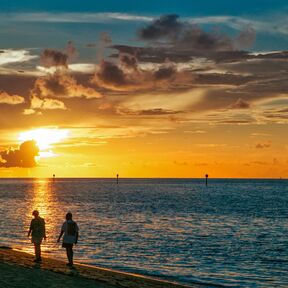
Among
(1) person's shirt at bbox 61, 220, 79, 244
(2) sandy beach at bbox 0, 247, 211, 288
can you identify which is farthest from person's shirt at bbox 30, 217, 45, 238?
(1) person's shirt at bbox 61, 220, 79, 244

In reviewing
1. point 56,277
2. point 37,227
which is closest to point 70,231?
point 37,227

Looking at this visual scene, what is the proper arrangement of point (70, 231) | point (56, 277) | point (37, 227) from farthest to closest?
point (37, 227) < point (70, 231) < point (56, 277)

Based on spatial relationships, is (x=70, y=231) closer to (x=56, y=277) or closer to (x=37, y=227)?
(x=37, y=227)

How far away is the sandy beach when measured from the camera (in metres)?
23.3

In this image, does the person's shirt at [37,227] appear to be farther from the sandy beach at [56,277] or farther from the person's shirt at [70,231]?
the person's shirt at [70,231]

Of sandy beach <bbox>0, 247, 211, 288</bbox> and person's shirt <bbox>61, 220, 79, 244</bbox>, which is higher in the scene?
person's shirt <bbox>61, 220, 79, 244</bbox>

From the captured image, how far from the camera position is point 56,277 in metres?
25.2

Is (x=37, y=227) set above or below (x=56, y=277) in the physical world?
above

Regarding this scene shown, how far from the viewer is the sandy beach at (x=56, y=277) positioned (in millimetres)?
23328

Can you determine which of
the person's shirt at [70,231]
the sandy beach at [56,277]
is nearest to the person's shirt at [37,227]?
the sandy beach at [56,277]

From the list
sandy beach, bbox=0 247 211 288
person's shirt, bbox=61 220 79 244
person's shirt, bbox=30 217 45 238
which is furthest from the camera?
person's shirt, bbox=30 217 45 238

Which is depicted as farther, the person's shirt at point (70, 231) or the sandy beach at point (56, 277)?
the person's shirt at point (70, 231)

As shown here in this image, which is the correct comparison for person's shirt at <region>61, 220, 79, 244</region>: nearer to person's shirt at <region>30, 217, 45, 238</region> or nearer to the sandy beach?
the sandy beach

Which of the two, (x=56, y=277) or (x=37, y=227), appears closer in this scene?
(x=56, y=277)
